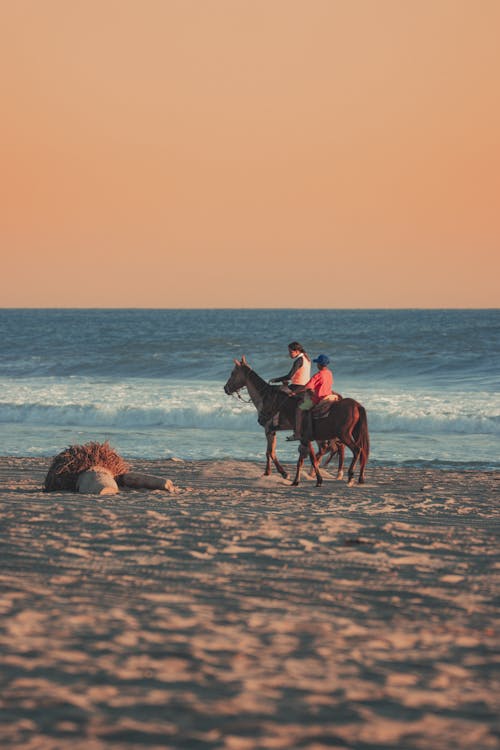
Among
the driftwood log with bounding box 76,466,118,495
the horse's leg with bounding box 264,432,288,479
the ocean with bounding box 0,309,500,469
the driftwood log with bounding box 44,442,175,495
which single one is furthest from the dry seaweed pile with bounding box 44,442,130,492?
the ocean with bounding box 0,309,500,469

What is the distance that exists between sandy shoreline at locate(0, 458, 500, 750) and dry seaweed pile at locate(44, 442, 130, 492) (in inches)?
61.4

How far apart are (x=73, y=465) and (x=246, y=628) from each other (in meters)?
6.38

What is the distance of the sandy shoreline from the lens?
4258 millimetres

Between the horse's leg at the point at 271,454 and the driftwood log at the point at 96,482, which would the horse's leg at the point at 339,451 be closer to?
the horse's leg at the point at 271,454

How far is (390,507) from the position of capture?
10484 millimetres

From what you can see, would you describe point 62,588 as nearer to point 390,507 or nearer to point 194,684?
point 194,684

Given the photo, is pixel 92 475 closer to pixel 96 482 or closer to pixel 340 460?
pixel 96 482

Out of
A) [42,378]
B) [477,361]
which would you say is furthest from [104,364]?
[477,361]

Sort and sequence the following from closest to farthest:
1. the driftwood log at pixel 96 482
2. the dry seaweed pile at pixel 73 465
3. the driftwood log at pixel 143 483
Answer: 1. the driftwood log at pixel 96 482
2. the dry seaweed pile at pixel 73 465
3. the driftwood log at pixel 143 483

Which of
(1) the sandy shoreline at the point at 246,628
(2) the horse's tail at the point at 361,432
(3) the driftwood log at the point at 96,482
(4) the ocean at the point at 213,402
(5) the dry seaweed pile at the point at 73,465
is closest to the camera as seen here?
(1) the sandy shoreline at the point at 246,628

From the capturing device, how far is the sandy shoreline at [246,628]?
4.26 m

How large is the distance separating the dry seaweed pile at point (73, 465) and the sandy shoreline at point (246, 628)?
1.56 meters

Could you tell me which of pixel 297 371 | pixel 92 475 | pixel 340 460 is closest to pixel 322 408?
pixel 297 371

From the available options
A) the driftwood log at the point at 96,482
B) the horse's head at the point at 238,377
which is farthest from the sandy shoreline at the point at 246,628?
the horse's head at the point at 238,377
